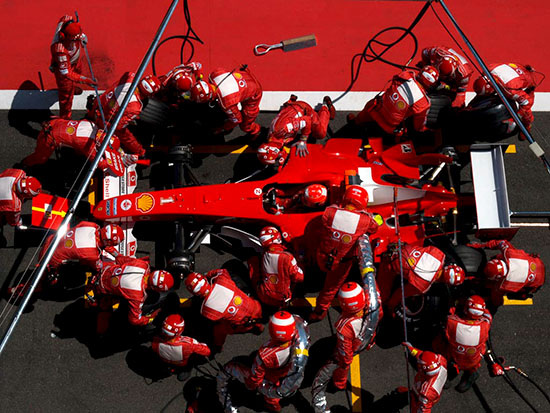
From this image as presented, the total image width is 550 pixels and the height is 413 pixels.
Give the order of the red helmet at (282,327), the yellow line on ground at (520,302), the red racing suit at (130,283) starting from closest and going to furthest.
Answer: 1. the red helmet at (282,327)
2. the red racing suit at (130,283)
3. the yellow line on ground at (520,302)

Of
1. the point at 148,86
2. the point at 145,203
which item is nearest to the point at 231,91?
the point at 148,86

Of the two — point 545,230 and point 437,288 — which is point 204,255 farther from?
point 545,230

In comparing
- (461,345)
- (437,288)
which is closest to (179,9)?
(437,288)

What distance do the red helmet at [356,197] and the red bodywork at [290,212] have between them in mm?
441

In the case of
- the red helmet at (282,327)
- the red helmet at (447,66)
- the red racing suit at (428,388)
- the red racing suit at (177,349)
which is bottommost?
the red racing suit at (428,388)

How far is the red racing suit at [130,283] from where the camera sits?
23.3 ft

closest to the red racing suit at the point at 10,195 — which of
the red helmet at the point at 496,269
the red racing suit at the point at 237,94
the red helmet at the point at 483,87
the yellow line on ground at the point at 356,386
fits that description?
the red racing suit at the point at 237,94

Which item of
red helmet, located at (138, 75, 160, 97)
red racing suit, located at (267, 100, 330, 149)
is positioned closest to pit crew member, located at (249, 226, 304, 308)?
red racing suit, located at (267, 100, 330, 149)

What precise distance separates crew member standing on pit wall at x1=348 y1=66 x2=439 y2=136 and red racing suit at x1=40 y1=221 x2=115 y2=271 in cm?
468

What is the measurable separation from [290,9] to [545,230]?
6051 mm

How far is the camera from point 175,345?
23.5ft

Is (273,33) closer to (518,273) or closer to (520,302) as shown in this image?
(518,273)

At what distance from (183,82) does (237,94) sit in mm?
813

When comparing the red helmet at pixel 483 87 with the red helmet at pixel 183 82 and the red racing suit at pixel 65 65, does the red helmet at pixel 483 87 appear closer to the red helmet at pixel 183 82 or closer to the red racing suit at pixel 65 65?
the red helmet at pixel 183 82
